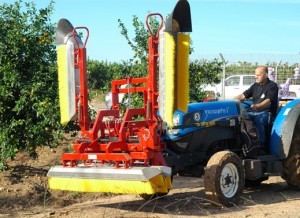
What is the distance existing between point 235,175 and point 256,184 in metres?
2.00

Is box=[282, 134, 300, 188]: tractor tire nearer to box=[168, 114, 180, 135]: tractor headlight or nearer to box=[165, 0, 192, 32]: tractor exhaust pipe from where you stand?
box=[168, 114, 180, 135]: tractor headlight

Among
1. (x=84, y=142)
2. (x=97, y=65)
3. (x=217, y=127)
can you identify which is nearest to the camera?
(x=84, y=142)

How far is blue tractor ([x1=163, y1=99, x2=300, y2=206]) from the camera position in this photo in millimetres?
6863

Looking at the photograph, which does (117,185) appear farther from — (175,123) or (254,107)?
(254,107)

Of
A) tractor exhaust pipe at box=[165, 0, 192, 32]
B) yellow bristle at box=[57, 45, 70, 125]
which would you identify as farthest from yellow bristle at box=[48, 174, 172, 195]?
tractor exhaust pipe at box=[165, 0, 192, 32]

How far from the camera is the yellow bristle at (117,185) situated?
593 centimetres

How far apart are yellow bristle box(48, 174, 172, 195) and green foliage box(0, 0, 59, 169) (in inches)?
74.2

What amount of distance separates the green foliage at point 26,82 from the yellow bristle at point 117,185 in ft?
6.19

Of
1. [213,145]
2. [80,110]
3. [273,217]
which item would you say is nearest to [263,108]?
[213,145]

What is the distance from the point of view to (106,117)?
Answer: 22.9 feet

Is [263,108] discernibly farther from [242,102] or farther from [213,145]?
[213,145]

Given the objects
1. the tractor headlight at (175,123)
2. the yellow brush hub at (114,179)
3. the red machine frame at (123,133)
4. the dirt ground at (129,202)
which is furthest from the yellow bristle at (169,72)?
the dirt ground at (129,202)

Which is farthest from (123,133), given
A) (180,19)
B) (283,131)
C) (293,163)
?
(293,163)

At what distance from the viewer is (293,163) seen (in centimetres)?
797
